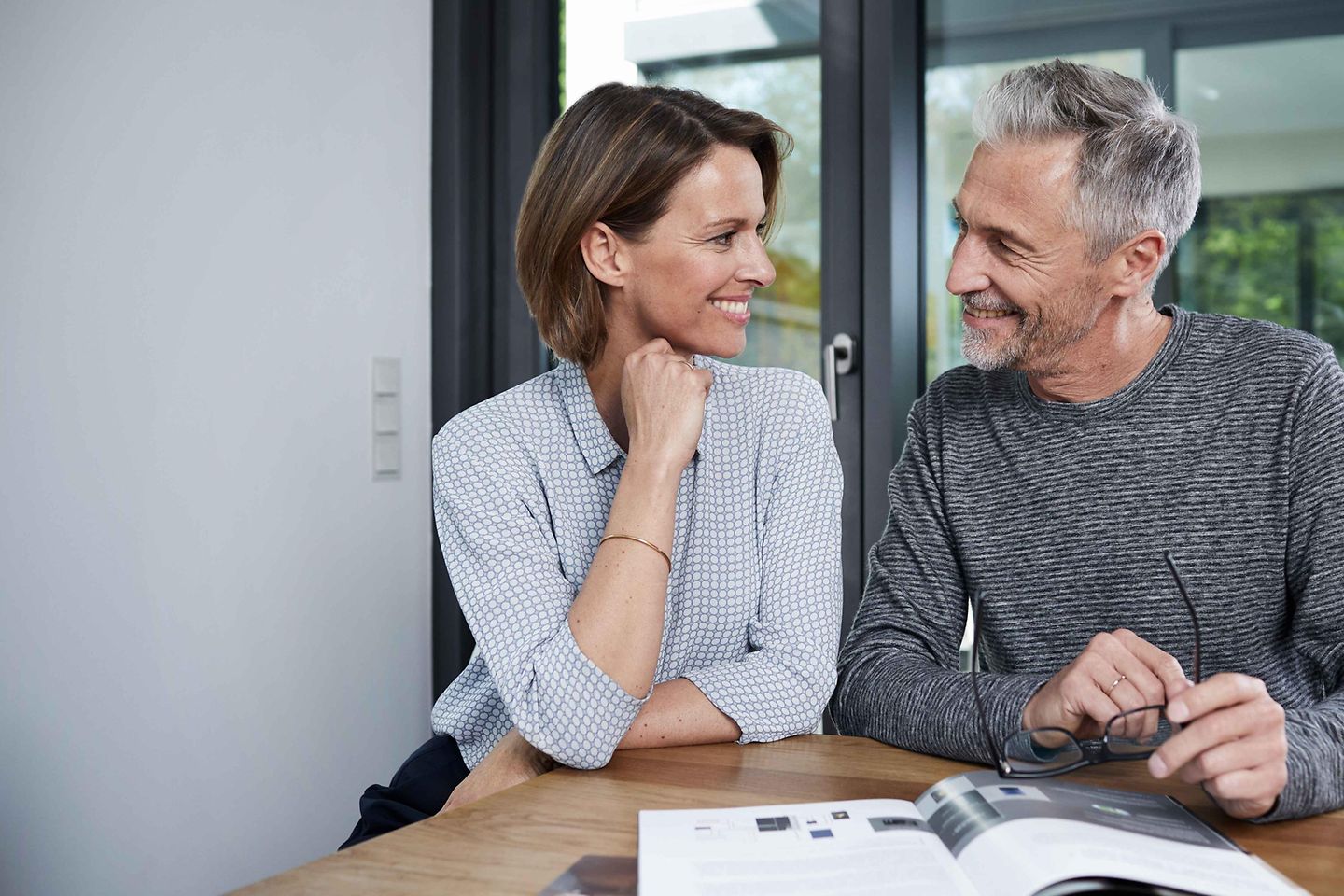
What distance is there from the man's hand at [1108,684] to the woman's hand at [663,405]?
0.46 m

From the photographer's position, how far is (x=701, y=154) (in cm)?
141

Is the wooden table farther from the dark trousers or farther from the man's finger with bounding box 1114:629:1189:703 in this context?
the dark trousers

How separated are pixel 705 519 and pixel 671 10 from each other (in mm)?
1503

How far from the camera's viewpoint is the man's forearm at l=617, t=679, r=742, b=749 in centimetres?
113

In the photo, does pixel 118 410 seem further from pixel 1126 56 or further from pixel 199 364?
pixel 1126 56

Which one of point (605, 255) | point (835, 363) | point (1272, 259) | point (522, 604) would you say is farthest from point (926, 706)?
point (1272, 259)

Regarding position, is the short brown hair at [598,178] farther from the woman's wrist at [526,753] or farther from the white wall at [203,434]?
the white wall at [203,434]

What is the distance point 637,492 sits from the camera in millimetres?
1208

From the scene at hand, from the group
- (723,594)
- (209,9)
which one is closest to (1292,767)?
(723,594)

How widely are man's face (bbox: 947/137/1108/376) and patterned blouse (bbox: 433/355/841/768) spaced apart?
0.25m

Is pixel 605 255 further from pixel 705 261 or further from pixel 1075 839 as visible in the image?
pixel 1075 839

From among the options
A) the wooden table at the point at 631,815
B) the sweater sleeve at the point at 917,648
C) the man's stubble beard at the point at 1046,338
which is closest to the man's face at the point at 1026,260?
the man's stubble beard at the point at 1046,338

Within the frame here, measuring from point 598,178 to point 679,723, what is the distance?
673mm

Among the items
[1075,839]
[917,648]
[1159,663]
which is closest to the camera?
[1075,839]
